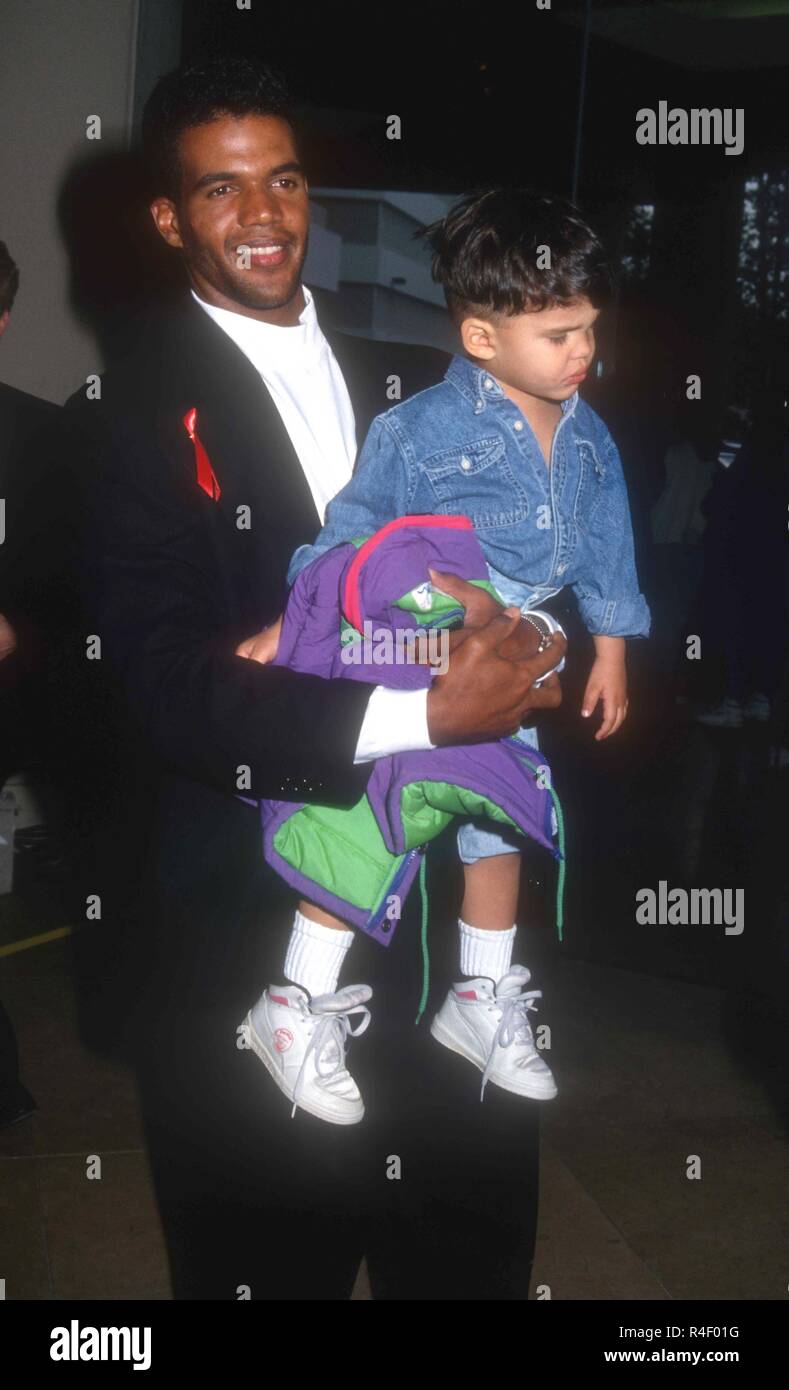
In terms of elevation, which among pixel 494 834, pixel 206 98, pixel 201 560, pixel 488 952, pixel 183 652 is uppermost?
pixel 206 98

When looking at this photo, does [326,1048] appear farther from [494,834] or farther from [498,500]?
[498,500]

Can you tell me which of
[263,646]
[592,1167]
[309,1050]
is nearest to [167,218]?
[263,646]

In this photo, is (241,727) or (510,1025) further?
(510,1025)

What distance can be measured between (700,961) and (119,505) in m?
3.42

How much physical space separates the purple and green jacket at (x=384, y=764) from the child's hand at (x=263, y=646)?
Result: 2 centimetres

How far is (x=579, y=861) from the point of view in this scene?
551 cm

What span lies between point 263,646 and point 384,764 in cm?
20

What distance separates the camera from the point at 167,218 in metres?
1.74

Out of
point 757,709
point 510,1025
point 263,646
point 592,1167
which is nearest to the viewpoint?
point 263,646

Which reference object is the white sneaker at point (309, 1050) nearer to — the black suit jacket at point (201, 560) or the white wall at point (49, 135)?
the black suit jacket at point (201, 560)

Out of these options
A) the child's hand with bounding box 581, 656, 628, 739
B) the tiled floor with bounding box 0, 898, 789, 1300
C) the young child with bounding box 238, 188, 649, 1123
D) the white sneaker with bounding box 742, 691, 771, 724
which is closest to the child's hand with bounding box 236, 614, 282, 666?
the young child with bounding box 238, 188, 649, 1123

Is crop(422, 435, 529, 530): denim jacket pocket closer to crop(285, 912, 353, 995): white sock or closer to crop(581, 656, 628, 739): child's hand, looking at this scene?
crop(581, 656, 628, 739): child's hand

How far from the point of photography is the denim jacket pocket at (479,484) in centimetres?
166
